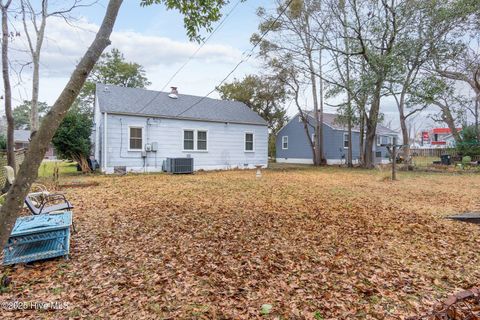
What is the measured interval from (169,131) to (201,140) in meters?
1.93

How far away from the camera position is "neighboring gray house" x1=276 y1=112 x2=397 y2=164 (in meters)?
23.6

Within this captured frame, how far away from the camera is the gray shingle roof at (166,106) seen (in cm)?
1350

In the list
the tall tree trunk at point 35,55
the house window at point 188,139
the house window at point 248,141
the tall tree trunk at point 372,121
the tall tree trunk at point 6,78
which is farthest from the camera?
the house window at point 248,141

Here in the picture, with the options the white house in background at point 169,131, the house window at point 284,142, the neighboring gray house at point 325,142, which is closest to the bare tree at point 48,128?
the white house in background at point 169,131

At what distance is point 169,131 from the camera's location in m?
14.4

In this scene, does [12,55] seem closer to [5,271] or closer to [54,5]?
[54,5]

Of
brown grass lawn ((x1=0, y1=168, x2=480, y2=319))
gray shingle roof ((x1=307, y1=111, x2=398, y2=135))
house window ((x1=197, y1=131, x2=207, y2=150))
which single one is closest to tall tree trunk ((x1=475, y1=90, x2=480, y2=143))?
gray shingle roof ((x1=307, y1=111, x2=398, y2=135))

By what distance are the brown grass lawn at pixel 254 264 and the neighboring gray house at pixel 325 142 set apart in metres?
17.9

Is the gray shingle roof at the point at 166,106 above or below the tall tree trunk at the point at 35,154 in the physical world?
above

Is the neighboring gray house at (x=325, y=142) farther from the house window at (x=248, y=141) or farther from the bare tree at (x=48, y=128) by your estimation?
the bare tree at (x=48, y=128)

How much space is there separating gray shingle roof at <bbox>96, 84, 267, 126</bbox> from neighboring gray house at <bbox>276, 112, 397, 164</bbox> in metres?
7.98

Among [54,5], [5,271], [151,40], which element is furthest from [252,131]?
[5,271]

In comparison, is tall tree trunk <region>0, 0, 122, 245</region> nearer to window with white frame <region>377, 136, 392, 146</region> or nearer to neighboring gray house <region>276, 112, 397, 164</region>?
neighboring gray house <region>276, 112, 397, 164</region>

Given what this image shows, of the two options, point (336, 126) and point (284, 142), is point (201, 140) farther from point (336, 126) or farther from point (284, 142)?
point (336, 126)
